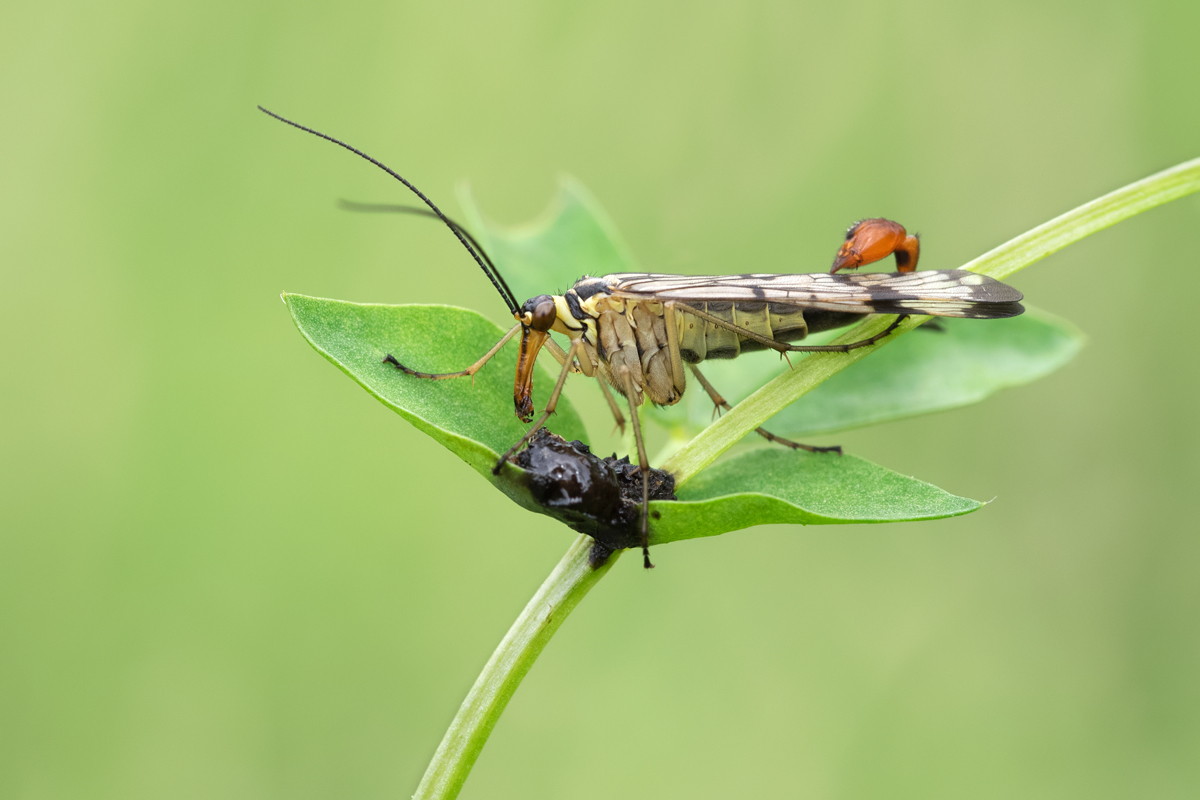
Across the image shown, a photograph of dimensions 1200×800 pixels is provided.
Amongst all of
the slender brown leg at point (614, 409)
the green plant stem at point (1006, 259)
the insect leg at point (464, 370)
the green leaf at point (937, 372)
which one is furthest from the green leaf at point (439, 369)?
the green leaf at point (937, 372)

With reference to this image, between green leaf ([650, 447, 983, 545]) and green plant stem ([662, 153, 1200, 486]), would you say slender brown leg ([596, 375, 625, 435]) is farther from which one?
green plant stem ([662, 153, 1200, 486])

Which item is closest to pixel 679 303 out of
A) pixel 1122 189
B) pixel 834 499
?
pixel 834 499

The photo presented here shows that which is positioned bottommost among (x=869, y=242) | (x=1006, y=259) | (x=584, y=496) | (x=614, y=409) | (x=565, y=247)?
(x=584, y=496)

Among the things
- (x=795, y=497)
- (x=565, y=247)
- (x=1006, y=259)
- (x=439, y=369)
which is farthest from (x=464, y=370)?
(x=565, y=247)

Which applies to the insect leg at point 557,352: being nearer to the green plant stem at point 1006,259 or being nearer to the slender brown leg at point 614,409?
the slender brown leg at point 614,409

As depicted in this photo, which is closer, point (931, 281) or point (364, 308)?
point (364, 308)

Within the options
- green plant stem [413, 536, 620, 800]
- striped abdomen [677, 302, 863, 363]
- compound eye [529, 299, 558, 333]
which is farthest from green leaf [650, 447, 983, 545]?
striped abdomen [677, 302, 863, 363]

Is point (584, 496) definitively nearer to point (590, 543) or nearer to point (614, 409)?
point (590, 543)

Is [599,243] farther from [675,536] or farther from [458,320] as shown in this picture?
[675,536]
